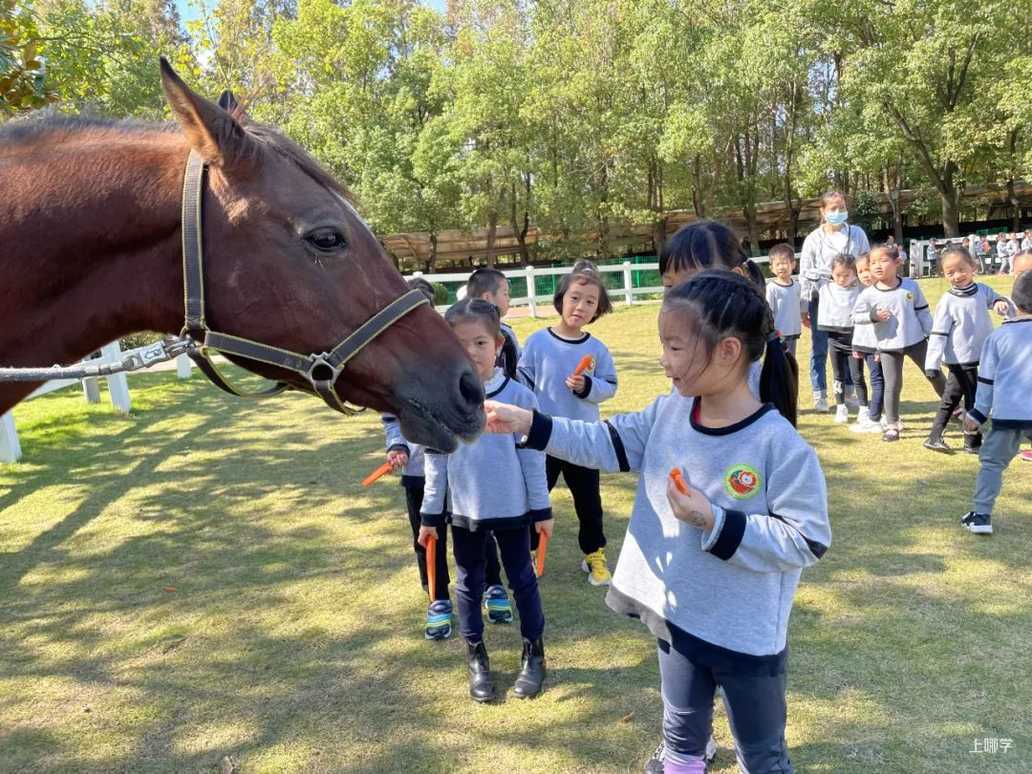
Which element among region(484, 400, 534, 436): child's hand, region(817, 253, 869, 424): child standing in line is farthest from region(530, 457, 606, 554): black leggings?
region(817, 253, 869, 424): child standing in line

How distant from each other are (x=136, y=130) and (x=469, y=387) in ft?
4.14

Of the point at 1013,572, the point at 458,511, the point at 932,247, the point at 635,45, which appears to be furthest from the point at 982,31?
the point at 458,511

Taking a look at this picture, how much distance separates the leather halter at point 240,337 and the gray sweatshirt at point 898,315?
5.58m

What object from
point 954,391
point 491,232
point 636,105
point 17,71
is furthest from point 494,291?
point 636,105

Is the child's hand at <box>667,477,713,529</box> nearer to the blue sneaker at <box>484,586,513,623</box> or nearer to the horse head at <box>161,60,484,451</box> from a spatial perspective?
the horse head at <box>161,60,484,451</box>

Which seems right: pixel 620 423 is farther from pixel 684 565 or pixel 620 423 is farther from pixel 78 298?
pixel 78 298

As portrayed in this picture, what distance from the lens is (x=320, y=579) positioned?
13.7ft

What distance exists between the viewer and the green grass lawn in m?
2.63

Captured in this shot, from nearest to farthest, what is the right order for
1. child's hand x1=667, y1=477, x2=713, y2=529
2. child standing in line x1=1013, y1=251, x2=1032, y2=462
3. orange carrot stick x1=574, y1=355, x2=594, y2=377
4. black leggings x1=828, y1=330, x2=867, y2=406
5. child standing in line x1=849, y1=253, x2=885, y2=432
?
child's hand x1=667, y1=477, x2=713, y2=529 → orange carrot stick x1=574, y1=355, x2=594, y2=377 → child standing in line x1=1013, y1=251, x2=1032, y2=462 → child standing in line x1=849, y1=253, x2=885, y2=432 → black leggings x1=828, y1=330, x2=867, y2=406

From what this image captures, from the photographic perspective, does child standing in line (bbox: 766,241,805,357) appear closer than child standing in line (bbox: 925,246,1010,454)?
No

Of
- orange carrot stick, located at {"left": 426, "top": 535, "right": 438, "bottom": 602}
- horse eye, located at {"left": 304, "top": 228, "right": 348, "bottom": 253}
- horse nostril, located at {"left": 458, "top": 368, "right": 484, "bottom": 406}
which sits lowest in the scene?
orange carrot stick, located at {"left": 426, "top": 535, "right": 438, "bottom": 602}

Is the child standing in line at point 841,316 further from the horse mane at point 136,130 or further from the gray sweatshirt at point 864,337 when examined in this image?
the horse mane at point 136,130

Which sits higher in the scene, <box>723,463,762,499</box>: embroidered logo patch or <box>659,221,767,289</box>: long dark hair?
<box>659,221,767,289</box>: long dark hair

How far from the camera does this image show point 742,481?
1.83 meters
